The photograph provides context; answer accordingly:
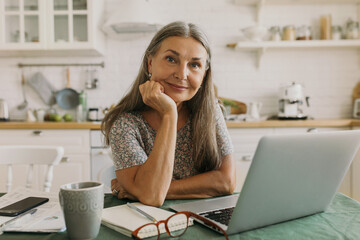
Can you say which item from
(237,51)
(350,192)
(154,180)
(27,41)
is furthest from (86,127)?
(350,192)

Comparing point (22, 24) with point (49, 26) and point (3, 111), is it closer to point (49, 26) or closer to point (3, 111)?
point (49, 26)

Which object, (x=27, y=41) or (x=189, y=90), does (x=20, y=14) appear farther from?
(x=189, y=90)

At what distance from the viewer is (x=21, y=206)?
33.7 inches

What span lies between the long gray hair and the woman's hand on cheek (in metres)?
0.12

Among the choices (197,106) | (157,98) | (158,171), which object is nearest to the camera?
(158,171)

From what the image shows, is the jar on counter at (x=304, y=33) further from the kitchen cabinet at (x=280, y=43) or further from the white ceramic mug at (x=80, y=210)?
the white ceramic mug at (x=80, y=210)

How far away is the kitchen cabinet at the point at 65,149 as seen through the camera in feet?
9.37

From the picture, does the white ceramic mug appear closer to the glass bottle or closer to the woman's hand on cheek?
the woman's hand on cheek

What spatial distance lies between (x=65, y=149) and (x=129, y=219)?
7.37ft

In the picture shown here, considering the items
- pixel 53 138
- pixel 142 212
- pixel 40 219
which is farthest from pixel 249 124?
pixel 40 219

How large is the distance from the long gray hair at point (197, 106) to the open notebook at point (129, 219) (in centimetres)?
46

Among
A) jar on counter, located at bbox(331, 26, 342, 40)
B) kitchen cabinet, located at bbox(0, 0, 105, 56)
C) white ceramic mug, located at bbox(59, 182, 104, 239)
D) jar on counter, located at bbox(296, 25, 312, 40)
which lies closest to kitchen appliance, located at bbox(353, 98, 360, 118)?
jar on counter, located at bbox(331, 26, 342, 40)

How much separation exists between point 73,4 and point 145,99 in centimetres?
233

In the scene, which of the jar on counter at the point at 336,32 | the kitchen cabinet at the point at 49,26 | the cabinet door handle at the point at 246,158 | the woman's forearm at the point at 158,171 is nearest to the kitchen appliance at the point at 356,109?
the jar on counter at the point at 336,32
